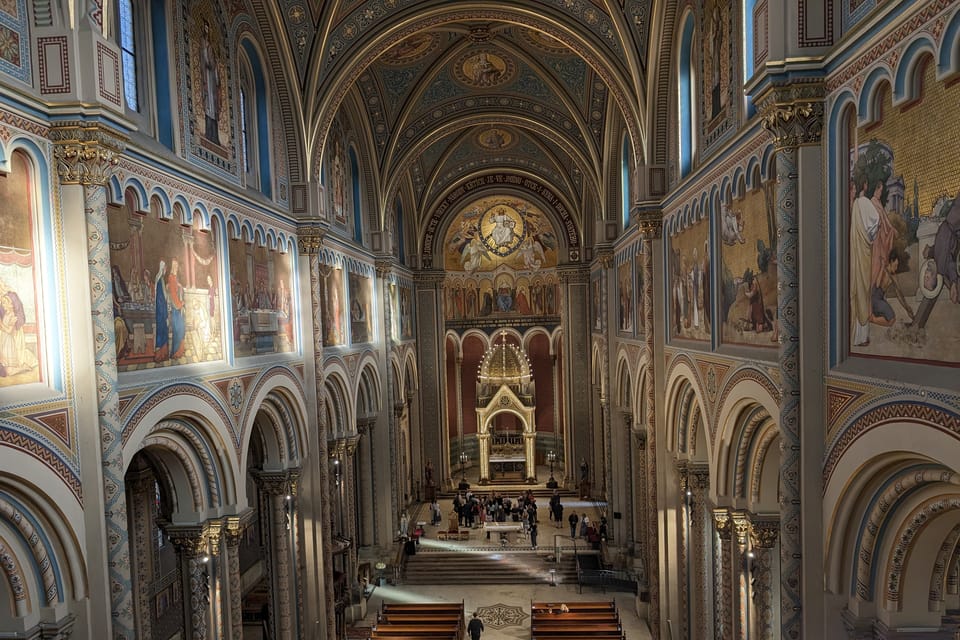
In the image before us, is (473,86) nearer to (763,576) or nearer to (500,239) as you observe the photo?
(500,239)

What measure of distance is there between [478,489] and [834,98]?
29632 millimetres

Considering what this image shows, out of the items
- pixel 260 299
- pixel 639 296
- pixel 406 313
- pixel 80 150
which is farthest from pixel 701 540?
pixel 406 313

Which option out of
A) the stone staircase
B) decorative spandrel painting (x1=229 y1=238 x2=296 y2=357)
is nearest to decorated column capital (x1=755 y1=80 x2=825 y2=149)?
decorative spandrel painting (x1=229 y1=238 x2=296 y2=357)

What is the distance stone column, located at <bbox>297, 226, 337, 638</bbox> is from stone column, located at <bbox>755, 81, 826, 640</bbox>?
11715mm

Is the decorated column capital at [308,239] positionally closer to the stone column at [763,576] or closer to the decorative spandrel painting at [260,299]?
the decorative spandrel painting at [260,299]

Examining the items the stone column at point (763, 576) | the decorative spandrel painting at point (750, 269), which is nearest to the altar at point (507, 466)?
the stone column at point (763, 576)

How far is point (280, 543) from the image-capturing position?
1512 cm

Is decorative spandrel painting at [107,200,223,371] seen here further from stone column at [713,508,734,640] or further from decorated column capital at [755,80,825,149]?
stone column at [713,508,734,640]

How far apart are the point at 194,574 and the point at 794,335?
10435 mm

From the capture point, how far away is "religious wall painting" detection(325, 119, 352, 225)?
1966 centimetres

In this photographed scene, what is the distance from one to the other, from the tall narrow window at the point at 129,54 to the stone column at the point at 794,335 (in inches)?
361

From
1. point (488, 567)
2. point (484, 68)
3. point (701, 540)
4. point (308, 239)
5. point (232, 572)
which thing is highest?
point (484, 68)

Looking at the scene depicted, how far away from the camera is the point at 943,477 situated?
5590 mm

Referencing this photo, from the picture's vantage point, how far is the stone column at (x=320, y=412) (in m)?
16.5
